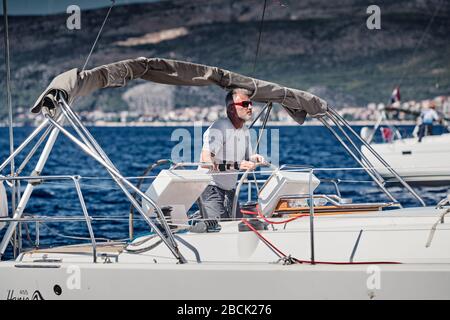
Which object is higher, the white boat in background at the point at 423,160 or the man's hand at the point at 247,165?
the man's hand at the point at 247,165

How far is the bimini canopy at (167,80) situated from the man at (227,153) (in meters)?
0.24

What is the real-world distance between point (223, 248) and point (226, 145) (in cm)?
108

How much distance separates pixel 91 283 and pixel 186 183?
1243 mm

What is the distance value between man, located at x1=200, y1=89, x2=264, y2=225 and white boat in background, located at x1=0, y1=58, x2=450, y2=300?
20 cm

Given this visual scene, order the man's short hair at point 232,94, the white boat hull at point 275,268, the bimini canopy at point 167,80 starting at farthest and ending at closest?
the man's short hair at point 232,94 → the bimini canopy at point 167,80 → the white boat hull at point 275,268

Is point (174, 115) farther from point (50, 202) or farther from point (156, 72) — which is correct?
point (156, 72)

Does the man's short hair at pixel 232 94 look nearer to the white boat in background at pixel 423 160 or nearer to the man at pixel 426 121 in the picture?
the white boat in background at pixel 423 160

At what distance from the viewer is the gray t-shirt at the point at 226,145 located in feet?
28.5

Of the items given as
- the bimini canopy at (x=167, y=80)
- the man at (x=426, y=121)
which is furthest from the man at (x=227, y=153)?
the man at (x=426, y=121)

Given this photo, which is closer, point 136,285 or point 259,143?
point 136,285

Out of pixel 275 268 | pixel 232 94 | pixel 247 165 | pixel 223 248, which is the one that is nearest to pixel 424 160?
pixel 232 94

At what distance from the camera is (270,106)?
992 centimetres
